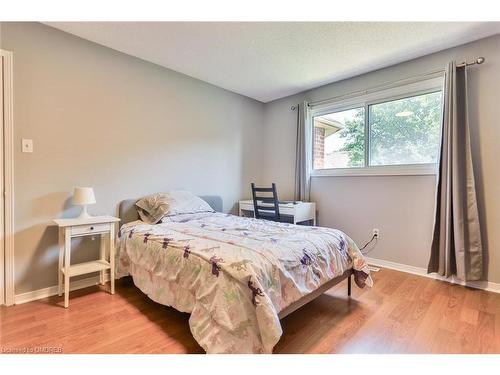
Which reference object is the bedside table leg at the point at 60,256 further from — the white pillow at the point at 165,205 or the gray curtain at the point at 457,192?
the gray curtain at the point at 457,192

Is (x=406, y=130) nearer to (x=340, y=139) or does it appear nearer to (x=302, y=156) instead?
(x=340, y=139)

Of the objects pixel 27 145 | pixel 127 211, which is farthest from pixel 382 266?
pixel 27 145

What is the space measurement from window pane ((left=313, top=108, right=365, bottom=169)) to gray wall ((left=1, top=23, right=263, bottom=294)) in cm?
159

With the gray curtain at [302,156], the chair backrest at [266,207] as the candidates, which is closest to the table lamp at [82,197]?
the chair backrest at [266,207]

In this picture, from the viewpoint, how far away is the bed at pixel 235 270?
1.31 meters

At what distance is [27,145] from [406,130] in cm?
380

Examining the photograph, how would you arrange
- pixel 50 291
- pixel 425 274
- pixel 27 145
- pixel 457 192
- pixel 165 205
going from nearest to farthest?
pixel 27 145
pixel 50 291
pixel 457 192
pixel 165 205
pixel 425 274

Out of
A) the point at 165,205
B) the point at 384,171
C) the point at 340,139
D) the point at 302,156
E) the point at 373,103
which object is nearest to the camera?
the point at 165,205

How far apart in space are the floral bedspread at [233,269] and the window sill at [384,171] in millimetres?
1343

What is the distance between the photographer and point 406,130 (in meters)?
2.95

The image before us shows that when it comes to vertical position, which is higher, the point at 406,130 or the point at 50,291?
the point at 406,130

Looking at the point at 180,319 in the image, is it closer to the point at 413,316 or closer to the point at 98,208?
the point at 98,208

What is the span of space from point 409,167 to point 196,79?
283cm

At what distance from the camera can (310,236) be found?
1.97 meters
